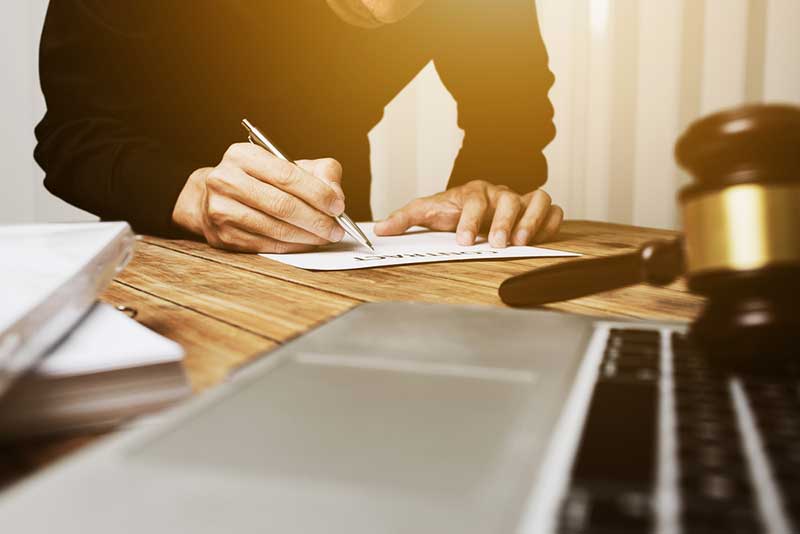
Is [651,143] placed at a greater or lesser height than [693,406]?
greater

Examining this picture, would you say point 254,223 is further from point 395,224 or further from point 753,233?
point 753,233

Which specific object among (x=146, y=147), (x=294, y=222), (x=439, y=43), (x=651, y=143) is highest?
(x=439, y=43)

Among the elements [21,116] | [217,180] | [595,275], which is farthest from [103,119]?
[21,116]

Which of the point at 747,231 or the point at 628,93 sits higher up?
the point at 628,93

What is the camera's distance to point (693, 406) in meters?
0.27

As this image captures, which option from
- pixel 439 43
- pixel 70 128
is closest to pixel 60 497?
pixel 70 128

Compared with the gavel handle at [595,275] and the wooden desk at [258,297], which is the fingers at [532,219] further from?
the gavel handle at [595,275]

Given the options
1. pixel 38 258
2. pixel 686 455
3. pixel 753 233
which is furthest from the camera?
pixel 38 258

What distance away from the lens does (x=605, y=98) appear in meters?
2.40

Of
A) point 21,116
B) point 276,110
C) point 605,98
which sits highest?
point 605,98

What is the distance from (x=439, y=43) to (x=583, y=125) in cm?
71

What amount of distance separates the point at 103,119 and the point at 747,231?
1.20 metres

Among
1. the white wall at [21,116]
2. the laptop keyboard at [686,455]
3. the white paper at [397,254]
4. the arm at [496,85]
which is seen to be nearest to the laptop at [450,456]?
the laptop keyboard at [686,455]

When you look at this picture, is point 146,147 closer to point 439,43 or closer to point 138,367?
point 138,367
